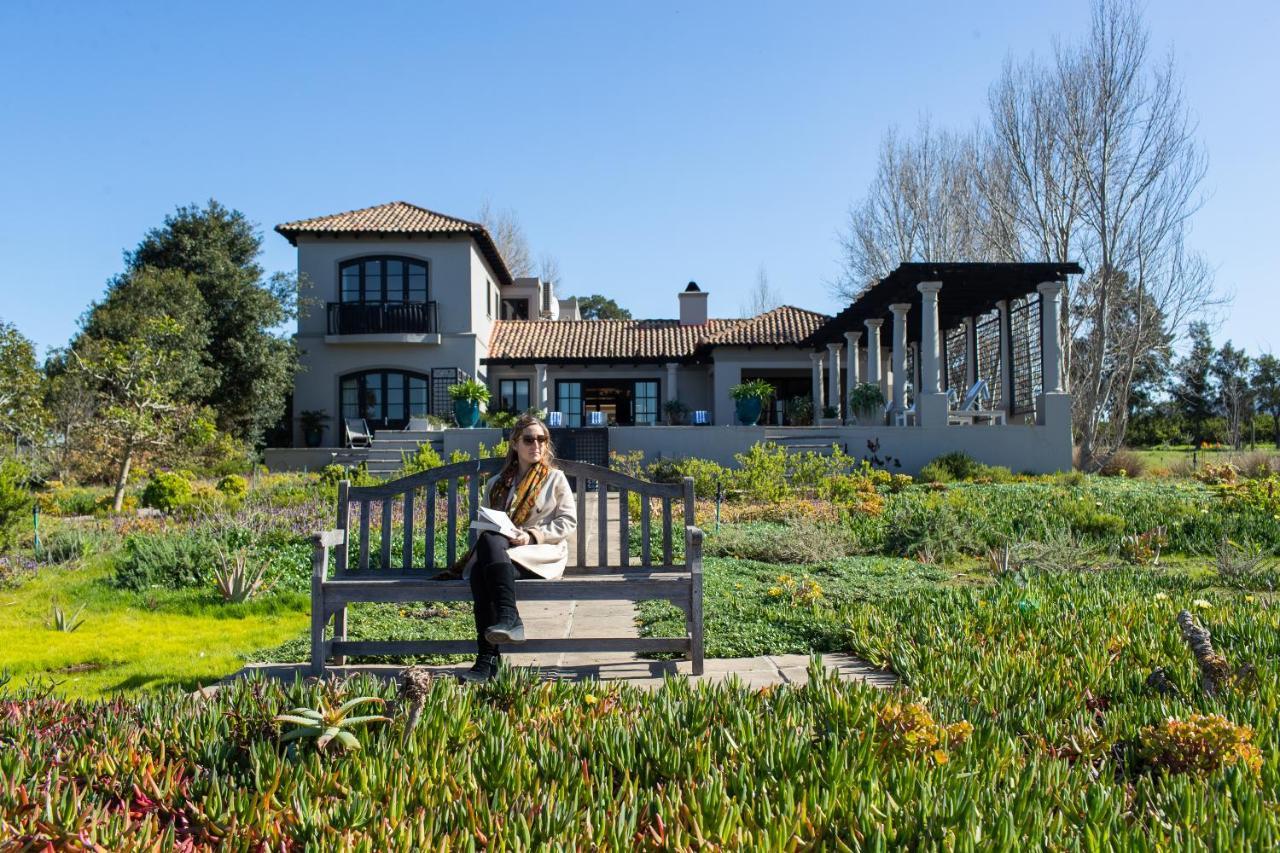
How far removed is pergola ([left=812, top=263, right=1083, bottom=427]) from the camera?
16.7 metres

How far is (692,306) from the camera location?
96.7ft

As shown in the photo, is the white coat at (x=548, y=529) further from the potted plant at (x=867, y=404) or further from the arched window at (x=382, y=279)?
the arched window at (x=382, y=279)

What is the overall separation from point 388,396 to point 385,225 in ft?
14.7

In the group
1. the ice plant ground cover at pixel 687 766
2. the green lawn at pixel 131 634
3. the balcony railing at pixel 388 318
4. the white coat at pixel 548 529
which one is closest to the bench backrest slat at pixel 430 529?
the white coat at pixel 548 529

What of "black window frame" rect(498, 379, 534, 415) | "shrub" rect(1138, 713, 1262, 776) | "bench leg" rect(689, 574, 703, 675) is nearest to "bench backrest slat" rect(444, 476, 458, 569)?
"bench leg" rect(689, 574, 703, 675)

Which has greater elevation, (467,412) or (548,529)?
(467,412)

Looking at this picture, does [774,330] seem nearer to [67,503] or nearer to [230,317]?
[230,317]

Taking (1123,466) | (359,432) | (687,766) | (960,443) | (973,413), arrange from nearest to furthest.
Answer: (687,766) < (960,443) < (973,413) < (1123,466) < (359,432)

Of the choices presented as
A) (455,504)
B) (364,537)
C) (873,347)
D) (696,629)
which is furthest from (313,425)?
(696,629)

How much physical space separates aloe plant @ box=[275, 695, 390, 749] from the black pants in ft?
4.43

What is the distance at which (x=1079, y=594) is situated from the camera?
5324mm

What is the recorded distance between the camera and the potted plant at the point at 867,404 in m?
19.5

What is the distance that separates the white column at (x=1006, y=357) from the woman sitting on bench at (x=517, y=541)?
17064mm

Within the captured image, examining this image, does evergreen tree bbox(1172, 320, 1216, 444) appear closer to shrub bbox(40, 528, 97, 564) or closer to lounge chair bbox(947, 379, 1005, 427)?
lounge chair bbox(947, 379, 1005, 427)
